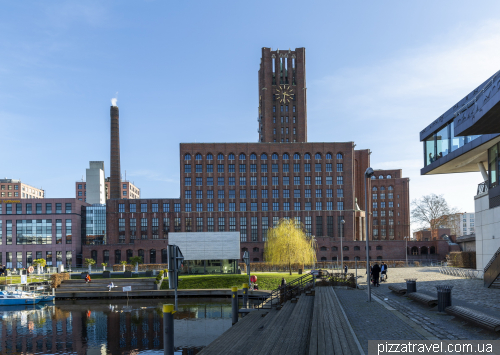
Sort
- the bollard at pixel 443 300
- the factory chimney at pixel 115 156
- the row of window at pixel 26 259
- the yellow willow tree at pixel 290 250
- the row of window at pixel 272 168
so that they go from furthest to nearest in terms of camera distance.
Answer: the factory chimney at pixel 115 156, the row of window at pixel 272 168, the row of window at pixel 26 259, the yellow willow tree at pixel 290 250, the bollard at pixel 443 300

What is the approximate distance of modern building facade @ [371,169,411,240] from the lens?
13150 centimetres

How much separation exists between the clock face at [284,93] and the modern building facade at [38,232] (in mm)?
51948

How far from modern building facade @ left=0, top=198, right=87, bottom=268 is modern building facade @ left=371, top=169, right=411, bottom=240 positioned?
84769mm

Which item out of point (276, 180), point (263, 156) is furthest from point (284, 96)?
point (276, 180)

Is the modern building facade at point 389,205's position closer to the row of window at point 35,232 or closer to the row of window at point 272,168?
the row of window at point 272,168

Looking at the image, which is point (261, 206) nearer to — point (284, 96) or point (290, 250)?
point (284, 96)

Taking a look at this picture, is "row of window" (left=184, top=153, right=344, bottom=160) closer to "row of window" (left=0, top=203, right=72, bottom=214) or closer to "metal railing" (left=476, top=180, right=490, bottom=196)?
"row of window" (left=0, top=203, right=72, bottom=214)

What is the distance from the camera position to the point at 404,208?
13188 cm

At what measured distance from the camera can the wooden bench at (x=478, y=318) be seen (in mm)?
13078

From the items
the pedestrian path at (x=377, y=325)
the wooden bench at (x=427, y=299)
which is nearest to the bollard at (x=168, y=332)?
A: the pedestrian path at (x=377, y=325)

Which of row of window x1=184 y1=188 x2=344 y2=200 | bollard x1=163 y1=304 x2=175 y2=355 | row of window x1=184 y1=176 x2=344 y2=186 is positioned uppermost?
row of window x1=184 y1=176 x2=344 y2=186

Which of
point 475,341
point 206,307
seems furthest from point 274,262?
point 475,341

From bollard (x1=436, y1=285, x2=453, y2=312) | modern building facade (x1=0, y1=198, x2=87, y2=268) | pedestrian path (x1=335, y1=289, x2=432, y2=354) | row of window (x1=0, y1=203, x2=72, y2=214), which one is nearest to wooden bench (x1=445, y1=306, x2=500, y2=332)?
bollard (x1=436, y1=285, x2=453, y2=312)

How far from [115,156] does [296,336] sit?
87357 millimetres
